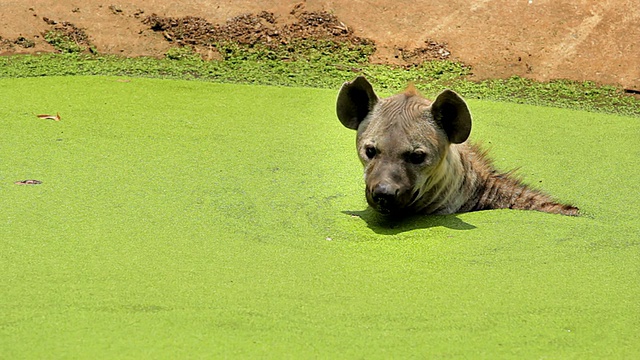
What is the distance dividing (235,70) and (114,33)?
115 cm

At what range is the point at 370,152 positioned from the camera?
467 centimetres

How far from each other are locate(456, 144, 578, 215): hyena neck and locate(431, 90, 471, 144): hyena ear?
36 cm

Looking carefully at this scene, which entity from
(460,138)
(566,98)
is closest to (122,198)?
(460,138)

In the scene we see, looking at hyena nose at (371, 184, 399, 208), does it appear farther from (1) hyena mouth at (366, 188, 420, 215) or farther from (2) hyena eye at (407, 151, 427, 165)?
(2) hyena eye at (407, 151, 427, 165)

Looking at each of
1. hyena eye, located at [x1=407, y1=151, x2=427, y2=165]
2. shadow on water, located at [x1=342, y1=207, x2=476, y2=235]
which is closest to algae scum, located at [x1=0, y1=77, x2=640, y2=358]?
shadow on water, located at [x1=342, y1=207, x2=476, y2=235]

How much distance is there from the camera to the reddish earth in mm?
7758

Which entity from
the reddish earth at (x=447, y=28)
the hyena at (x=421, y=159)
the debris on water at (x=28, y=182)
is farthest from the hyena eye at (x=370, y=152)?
the reddish earth at (x=447, y=28)

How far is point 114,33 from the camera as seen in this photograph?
7.85m

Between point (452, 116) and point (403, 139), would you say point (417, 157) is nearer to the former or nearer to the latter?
point (403, 139)

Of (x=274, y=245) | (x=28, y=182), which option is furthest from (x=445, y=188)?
(x=28, y=182)

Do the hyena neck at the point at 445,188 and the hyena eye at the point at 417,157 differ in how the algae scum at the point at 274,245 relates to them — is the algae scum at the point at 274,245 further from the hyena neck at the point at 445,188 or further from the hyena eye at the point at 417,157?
the hyena eye at the point at 417,157

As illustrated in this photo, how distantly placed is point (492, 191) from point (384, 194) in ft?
3.33

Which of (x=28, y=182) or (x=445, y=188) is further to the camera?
(x=28, y=182)

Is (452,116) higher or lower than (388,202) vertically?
higher
